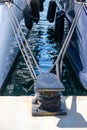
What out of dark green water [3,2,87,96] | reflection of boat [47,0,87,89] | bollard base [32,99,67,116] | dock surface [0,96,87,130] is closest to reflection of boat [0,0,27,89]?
dark green water [3,2,87,96]

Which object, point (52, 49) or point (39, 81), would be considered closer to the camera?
point (39, 81)

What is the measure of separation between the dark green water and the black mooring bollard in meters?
1.49

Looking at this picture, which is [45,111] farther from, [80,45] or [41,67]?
[41,67]

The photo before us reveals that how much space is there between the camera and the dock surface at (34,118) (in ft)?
10.6

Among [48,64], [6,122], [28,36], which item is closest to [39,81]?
[6,122]

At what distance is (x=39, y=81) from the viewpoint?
127 inches

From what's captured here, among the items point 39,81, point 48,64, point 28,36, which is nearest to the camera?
point 39,81

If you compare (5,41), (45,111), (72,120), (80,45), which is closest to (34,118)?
(45,111)

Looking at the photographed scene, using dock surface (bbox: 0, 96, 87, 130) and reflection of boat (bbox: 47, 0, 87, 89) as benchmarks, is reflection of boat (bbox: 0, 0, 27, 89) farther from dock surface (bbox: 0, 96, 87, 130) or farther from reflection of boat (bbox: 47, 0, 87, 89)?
dock surface (bbox: 0, 96, 87, 130)

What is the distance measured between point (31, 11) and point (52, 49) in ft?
5.06

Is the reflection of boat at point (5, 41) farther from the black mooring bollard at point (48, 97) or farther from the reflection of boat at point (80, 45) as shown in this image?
the black mooring bollard at point (48, 97)

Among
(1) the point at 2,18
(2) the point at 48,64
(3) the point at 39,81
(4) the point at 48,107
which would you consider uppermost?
(1) the point at 2,18

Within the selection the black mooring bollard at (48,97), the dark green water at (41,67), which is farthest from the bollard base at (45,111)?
the dark green water at (41,67)

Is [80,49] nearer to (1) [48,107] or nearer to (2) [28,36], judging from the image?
(1) [48,107]
